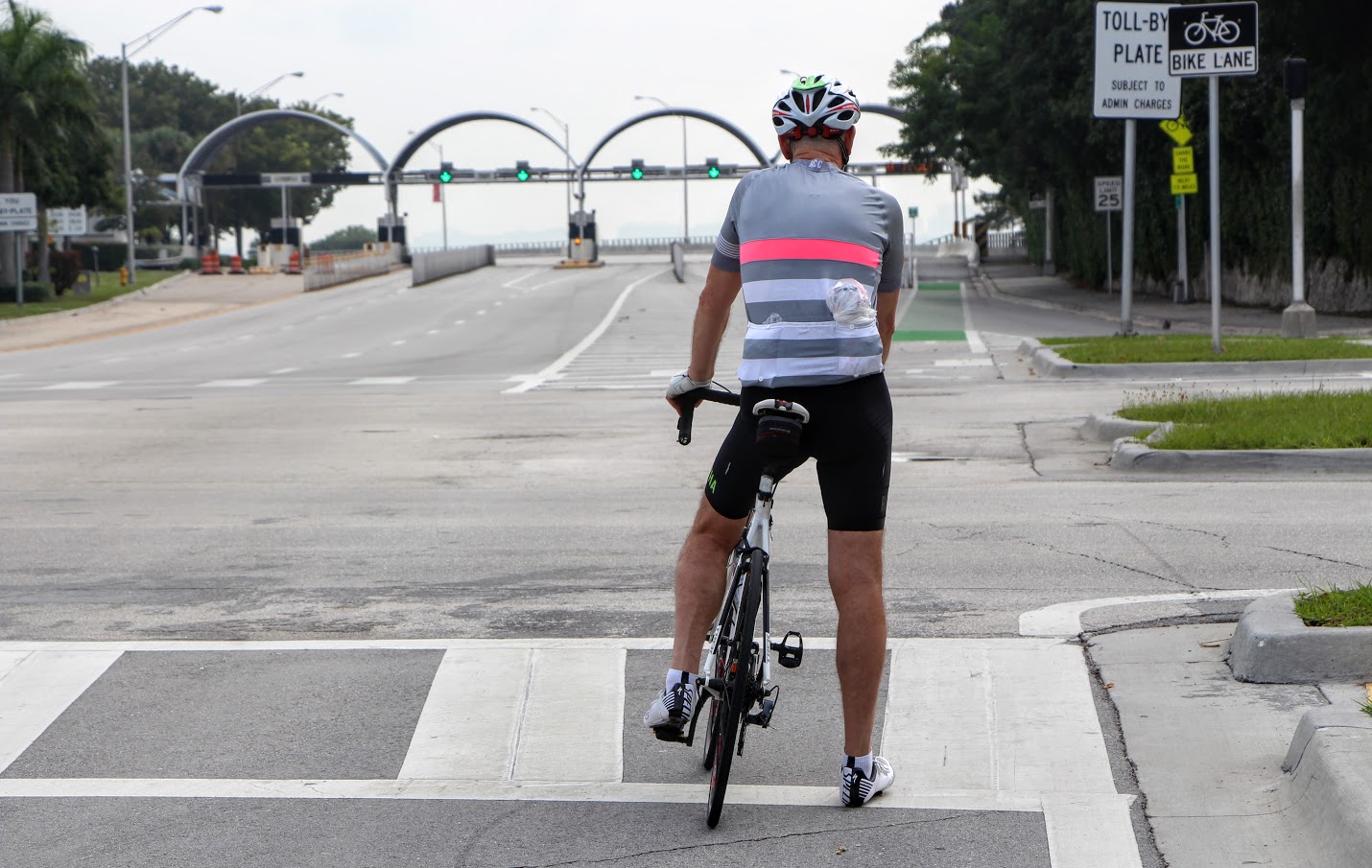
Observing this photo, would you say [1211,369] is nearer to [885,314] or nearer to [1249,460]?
[1249,460]

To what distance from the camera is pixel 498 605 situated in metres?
7.30

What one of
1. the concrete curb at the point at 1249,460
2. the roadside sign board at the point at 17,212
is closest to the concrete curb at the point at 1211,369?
the concrete curb at the point at 1249,460

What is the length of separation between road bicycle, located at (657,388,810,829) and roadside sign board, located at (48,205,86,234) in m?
69.8

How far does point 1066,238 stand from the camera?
51031mm

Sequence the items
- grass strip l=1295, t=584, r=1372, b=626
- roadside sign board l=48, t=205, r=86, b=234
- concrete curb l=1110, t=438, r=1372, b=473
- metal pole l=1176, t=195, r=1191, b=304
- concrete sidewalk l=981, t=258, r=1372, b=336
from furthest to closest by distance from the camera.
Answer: roadside sign board l=48, t=205, r=86, b=234
metal pole l=1176, t=195, r=1191, b=304
concrete sidewalk l=981, t=258, r=1372, b=336
concrete curb l=1110, t=438, r=1372, b=473
grass strip l=1295, t=584, r=1372, b=626

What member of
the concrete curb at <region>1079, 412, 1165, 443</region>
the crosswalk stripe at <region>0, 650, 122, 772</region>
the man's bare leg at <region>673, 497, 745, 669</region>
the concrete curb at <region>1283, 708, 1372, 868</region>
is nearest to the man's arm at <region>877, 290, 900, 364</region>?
the man's bare leg at <region>673, 497, 745, 669</region>

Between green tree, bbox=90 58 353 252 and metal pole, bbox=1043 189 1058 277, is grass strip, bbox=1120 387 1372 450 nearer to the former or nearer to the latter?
metal pole, bbox=1043 189 1058 277

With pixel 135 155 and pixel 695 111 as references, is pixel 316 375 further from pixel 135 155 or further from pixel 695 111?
pixel 135 155

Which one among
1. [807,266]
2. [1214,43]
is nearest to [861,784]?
[807,266]

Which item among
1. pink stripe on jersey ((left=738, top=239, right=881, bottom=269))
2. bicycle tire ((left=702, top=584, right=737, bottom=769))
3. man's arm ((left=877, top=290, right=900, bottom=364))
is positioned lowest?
bicycle tire ((left=702, top=584, right=737, bottom=769))

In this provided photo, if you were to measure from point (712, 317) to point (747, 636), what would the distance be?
954 millimetres

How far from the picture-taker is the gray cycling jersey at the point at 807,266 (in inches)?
181

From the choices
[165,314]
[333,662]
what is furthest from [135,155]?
[333,662]

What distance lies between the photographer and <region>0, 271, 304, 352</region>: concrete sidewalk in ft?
139
